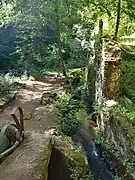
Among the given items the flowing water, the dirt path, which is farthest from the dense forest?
the dirt path

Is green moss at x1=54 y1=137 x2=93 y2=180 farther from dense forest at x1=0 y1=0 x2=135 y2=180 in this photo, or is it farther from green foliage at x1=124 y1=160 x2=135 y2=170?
green foliage at x1=124 y1=160 x2=135 y2=170

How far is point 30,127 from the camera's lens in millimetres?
9734

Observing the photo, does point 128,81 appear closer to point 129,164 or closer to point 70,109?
point 70,109

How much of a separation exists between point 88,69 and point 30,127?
5.24 m

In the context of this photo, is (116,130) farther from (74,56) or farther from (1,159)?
(74,56)

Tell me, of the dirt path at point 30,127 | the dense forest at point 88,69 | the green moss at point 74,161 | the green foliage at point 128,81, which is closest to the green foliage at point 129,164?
the dense forest at point 88,69

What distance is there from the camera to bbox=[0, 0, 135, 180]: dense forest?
26.7ft

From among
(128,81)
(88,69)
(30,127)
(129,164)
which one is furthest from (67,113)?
(129,164)

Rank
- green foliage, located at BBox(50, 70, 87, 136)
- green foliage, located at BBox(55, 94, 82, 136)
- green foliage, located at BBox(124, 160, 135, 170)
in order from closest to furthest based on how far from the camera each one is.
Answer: green foliage, located at BBox(124, 160, 135, 170) → green foliage, located at BBox(55, 94, 82, 136) → green foliage, located at BBox(50, 70, 87, 136)

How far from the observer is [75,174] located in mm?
6055

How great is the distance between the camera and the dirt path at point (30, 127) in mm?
4734

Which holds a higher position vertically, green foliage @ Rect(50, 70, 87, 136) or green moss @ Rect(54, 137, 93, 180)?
green moss @ Rect(54, 137, 93, 180)

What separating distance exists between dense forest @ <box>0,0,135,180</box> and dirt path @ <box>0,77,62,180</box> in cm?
33

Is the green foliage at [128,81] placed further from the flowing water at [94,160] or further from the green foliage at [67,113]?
the green foliage at [67,113]
